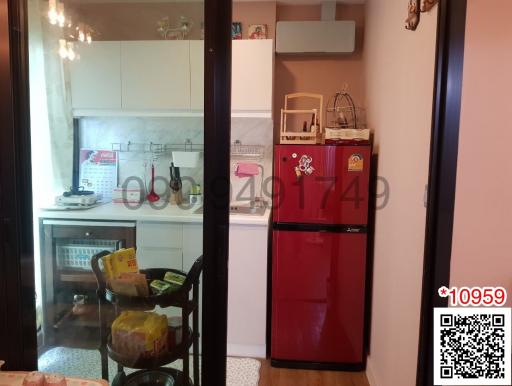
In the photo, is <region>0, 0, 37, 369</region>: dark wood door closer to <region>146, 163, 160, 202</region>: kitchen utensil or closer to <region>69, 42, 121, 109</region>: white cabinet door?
<region>69, 42, 121, 109</region>: white cabinet door

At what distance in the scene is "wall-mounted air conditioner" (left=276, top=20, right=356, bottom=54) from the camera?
278cm

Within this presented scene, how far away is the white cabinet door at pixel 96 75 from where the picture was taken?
1821mm

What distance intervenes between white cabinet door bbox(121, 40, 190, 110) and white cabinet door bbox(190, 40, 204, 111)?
0.18 ft

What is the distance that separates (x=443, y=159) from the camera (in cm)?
126

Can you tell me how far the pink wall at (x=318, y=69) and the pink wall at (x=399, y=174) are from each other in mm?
371

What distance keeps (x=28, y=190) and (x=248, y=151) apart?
1.84 m

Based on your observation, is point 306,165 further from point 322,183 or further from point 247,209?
point 247,209

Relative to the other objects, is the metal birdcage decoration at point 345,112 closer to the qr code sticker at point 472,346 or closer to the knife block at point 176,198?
the knife block at point 176,198

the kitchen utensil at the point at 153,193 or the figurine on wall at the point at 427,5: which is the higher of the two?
the figurine on wall at the point at 427,5

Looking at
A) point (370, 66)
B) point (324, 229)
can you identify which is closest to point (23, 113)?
point (324, 229)

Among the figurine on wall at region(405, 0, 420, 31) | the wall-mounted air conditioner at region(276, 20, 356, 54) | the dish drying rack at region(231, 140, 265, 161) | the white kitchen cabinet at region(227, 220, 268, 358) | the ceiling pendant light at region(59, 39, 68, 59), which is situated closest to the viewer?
the figurine on wall at region(405, 0, 420, 31)

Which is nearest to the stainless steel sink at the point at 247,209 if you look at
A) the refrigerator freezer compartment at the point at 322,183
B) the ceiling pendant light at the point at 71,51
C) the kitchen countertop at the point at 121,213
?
the refrigerator freezer compartment at the point at 322,183

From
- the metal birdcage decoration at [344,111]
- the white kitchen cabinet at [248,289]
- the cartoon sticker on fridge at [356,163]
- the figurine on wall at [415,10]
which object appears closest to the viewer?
the figurine on wall at [415,10]

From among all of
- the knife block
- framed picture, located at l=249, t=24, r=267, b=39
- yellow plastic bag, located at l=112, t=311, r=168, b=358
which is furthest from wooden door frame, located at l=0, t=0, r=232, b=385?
framed picture, located at l=249, t=24, r=267, b=39
